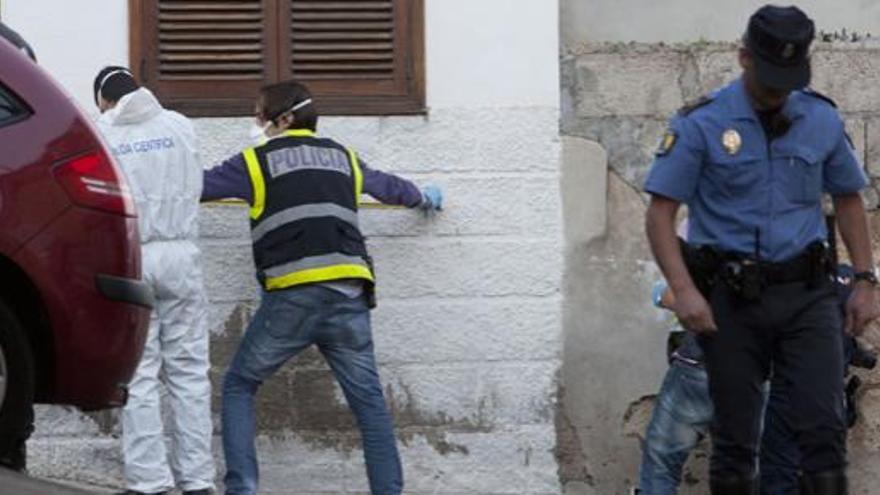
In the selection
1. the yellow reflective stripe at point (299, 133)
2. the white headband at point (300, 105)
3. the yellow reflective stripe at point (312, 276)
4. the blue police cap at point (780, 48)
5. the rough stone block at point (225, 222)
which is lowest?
the yellow reflective stripe at point (312, 276)

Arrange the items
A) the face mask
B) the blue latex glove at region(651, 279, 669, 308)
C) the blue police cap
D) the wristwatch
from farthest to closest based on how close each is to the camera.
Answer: the face mask, the blue latex glove at region(651, 279, 669, 308), the wristwatch, the blue police cap

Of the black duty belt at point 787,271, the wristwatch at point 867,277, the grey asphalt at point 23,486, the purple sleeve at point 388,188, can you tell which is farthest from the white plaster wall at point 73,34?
the wristwatch at point 867,277

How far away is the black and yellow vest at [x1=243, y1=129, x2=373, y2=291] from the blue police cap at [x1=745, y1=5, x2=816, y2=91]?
7.44 feet

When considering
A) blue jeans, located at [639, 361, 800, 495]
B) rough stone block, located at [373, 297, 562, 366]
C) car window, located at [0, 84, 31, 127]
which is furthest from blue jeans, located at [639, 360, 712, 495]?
car window, located at [0, 84, 31, 127]

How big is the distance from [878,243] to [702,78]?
1.05m

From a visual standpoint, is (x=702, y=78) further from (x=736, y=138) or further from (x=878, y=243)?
(x=736, y=138)

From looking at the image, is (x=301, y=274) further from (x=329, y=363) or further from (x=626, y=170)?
(x=626, y=170)

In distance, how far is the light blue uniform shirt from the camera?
6.64 meters

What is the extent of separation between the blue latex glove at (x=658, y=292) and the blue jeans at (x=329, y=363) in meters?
1.16

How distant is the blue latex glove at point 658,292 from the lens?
8484mm

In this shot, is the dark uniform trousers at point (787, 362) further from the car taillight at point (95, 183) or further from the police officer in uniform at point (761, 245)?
the car taillight at point (95, 183)

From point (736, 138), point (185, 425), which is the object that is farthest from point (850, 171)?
point (185, 425)

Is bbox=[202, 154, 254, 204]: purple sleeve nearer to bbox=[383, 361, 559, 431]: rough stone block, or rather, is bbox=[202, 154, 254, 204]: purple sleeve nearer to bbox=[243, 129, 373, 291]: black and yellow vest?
bbox=[243, 129, 373, 291]: black and yellow vest

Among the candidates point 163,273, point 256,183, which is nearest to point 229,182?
point 256,183
